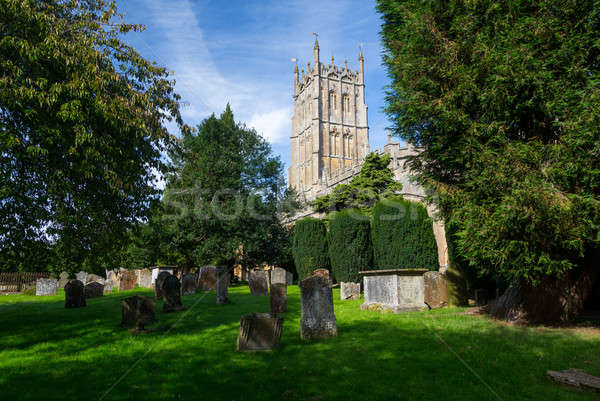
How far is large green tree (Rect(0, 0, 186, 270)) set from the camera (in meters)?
6.86

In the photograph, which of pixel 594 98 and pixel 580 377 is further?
pixel 594 98

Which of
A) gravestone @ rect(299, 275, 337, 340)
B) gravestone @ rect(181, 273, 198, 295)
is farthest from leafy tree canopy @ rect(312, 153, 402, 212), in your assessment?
gravestone @ rect(299, 275, 337, 340)

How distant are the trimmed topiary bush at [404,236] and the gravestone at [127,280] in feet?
45.4

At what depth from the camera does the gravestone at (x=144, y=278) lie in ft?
72.3

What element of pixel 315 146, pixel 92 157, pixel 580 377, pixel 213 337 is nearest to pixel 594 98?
pixel 580 377

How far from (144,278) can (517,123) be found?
825 inches

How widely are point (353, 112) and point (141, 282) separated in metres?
52.6

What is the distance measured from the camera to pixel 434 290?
37.4 ft

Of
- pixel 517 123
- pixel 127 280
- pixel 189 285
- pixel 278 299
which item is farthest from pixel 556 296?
pixel 127 280

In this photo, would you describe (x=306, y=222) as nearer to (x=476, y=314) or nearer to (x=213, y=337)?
(x=476, y=314)

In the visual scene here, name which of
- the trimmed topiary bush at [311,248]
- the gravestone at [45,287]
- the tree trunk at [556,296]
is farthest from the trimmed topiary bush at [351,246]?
the gravestone at [45,287]

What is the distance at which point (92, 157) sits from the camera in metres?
7.11

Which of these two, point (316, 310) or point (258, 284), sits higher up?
point (316, 310)

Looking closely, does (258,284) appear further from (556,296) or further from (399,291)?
(556,296)
